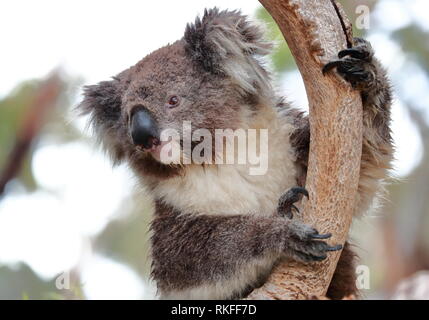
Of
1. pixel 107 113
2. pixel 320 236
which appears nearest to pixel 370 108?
pixel 320 236

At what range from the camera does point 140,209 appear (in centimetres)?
679

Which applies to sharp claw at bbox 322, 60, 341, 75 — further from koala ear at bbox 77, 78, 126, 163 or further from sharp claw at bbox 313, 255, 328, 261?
koala ear at bbox 77, 78, 126, 163

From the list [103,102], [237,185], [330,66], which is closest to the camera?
[330,66]

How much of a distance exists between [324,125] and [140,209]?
4020 mm

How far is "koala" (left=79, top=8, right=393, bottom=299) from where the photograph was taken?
11.4 feet

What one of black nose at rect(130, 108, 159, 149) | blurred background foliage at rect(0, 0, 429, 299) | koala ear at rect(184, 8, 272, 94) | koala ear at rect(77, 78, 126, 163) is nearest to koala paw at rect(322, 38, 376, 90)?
koala ear at rect(184, 8, 272, 94)

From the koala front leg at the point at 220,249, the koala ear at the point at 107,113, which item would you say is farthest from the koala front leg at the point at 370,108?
the koala ear at the point at 107,113

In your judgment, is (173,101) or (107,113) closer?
(173,101)

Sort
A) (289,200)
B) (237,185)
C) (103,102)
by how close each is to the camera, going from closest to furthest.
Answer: (289,200) → (237,185) → (103,102)

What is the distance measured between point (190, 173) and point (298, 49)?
1104 mm

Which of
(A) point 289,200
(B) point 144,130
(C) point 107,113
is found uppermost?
(C) point 107,113

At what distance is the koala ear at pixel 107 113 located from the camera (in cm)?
413

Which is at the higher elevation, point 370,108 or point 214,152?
point 370,108

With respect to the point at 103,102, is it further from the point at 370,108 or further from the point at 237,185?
the point at 370,108
